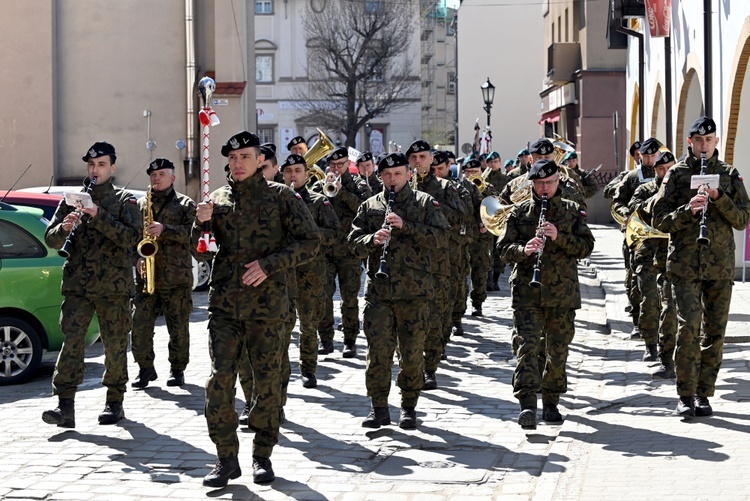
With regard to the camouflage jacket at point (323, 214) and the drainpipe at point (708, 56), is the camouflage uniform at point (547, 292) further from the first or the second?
the drainpipe at point (708, 56)

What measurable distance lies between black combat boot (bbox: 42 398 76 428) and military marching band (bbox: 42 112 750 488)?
1 centimetres

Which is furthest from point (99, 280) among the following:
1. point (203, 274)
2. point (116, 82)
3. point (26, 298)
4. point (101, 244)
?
point (116, 82)

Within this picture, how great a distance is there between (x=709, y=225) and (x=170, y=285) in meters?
4.70

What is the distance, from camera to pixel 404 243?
31.4ft

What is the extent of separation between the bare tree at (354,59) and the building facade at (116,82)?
34326mm

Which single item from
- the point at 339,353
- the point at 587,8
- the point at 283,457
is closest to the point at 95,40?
the point at 587,8

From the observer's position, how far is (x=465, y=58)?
64.7 metres

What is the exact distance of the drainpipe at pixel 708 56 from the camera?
20297mm

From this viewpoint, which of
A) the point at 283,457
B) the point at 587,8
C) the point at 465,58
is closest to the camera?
the point at 283,457

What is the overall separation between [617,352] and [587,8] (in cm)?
2837

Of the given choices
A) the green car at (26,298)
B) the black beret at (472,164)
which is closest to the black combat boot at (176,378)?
the green car at (26,298)

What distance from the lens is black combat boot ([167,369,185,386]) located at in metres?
11.6

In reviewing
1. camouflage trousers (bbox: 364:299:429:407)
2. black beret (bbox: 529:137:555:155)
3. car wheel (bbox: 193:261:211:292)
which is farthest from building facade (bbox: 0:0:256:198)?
camouflage trousers (bbox: 364:299:429:407)

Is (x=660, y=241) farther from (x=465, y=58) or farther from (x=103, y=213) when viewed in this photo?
(x=465, y=58)
